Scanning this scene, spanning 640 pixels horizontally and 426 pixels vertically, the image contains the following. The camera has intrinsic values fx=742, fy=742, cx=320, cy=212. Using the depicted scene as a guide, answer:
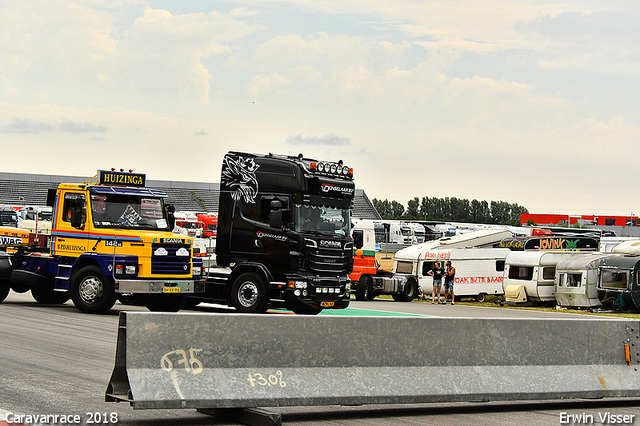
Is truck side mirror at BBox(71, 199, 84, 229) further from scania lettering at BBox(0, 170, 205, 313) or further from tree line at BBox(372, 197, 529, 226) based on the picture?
tree line at BBox(372, 197, 529, 226)

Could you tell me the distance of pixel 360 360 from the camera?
24.8 feet

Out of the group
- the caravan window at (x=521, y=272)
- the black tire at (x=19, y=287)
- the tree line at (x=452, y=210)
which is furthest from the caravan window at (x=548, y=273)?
the tree line at (x=452, y=210)

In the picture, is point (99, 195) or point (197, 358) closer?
point (197, 358)

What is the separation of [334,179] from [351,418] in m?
11.6

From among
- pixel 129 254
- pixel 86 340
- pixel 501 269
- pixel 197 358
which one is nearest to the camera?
pixel 197 358

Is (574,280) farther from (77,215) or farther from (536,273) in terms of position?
(77,215)

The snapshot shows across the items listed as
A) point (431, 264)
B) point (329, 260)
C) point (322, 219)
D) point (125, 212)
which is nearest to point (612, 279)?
point (431, 264)

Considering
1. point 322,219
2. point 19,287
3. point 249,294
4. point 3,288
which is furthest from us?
point 19,287

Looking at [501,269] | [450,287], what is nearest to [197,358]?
[450,287]

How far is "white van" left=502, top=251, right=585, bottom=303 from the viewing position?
30.2m

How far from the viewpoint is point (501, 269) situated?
108 feet

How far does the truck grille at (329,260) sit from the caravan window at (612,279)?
13.4 m

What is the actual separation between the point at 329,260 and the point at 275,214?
1814mm

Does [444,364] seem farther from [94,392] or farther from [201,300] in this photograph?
[201,300]
